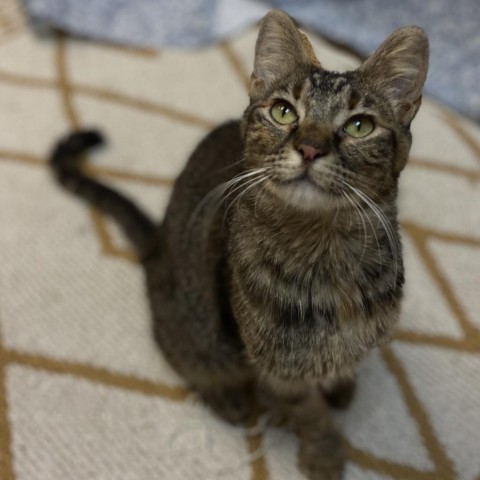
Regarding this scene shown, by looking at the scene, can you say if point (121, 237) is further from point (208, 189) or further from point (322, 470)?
point (322, 470)

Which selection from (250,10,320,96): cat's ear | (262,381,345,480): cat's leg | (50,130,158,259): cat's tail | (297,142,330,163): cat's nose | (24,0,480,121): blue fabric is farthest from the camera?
(24,0,480,121): blue fabric

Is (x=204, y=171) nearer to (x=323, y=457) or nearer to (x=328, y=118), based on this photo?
(x=328, y=118)

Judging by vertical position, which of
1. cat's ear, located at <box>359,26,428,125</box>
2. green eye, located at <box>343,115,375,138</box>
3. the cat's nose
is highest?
cat's ear, located at <box>359,26,428,125</box>

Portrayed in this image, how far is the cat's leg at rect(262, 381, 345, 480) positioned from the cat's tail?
1.36ft

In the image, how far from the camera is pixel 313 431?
94 centimetres

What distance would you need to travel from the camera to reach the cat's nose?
646 mm

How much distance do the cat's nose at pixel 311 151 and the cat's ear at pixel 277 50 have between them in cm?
18

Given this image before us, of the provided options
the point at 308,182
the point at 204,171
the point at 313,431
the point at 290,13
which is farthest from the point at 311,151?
the point at 290,13

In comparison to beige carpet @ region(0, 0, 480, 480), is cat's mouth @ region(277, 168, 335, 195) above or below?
above

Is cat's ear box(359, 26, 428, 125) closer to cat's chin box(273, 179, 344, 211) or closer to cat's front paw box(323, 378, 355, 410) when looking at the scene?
cat's chin box(273, 179, 344, 211)

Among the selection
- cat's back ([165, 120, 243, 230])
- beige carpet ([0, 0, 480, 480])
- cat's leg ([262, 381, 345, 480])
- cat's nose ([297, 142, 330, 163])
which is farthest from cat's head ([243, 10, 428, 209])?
beige carpet ([0, 0, 480, 480])

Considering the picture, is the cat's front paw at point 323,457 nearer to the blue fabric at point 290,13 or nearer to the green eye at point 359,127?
the green eye at point 359,127

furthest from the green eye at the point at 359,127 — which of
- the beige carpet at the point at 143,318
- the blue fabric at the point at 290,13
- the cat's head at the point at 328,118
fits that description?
the blue fabric at the point at 290,13

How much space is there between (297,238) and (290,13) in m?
1.30
